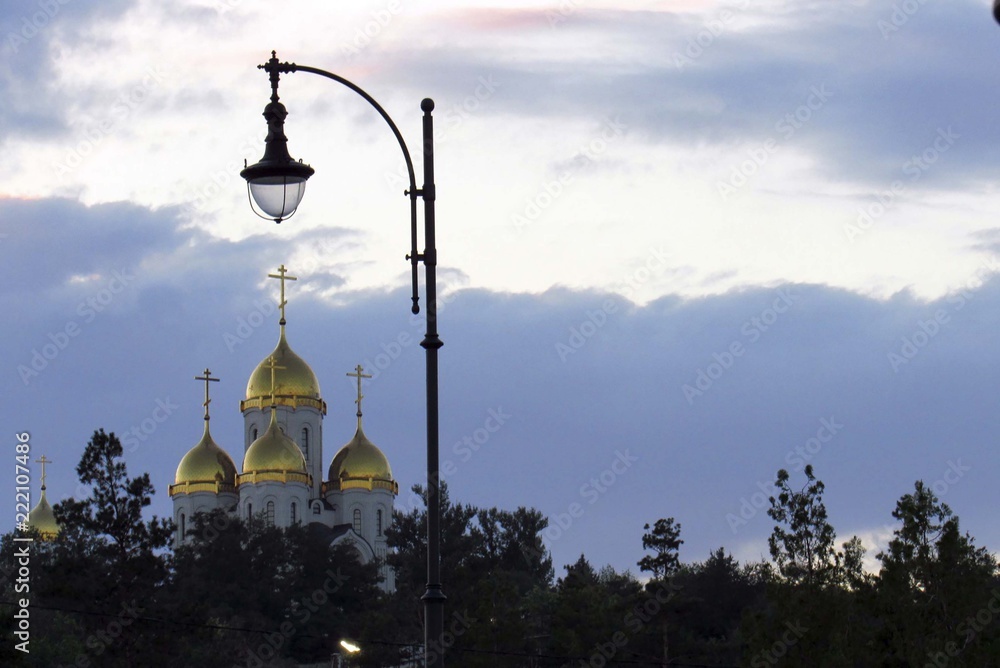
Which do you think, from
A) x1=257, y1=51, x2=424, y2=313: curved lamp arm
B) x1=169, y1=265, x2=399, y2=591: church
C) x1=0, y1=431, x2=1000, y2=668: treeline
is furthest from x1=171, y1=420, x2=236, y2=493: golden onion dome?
x1=257, y1=51, x2=424, y2=313: curved lamp arm

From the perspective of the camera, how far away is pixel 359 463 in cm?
9112

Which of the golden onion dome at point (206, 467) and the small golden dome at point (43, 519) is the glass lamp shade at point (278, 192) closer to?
the golden onion dome at point (206, 467)

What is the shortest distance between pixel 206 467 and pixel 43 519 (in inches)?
615

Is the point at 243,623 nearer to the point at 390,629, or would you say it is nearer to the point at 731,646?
the point at 390,629

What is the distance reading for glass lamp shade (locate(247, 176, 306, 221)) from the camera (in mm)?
16062

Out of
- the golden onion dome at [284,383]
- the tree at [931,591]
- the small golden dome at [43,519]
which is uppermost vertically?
the golden onion dome at [284,383]

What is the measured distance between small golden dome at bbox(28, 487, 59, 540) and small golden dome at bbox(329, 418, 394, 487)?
18134 mm

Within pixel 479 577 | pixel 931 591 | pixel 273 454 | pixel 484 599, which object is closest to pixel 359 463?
pixel 273 454

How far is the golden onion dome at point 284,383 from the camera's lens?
90688mm

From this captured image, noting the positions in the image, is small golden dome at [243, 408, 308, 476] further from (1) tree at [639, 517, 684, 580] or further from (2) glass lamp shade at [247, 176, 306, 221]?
(2) glass lamp shade at [247, 176, 306, 221]

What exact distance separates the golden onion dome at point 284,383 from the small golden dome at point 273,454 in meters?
2.23

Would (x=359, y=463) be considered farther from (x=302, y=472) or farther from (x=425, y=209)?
(x=425, y=209)

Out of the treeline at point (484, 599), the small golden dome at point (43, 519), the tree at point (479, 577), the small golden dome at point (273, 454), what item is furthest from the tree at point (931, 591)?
the small golden dome at point (43, 519)

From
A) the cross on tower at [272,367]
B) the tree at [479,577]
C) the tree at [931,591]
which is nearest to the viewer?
the tree at [931,591]
